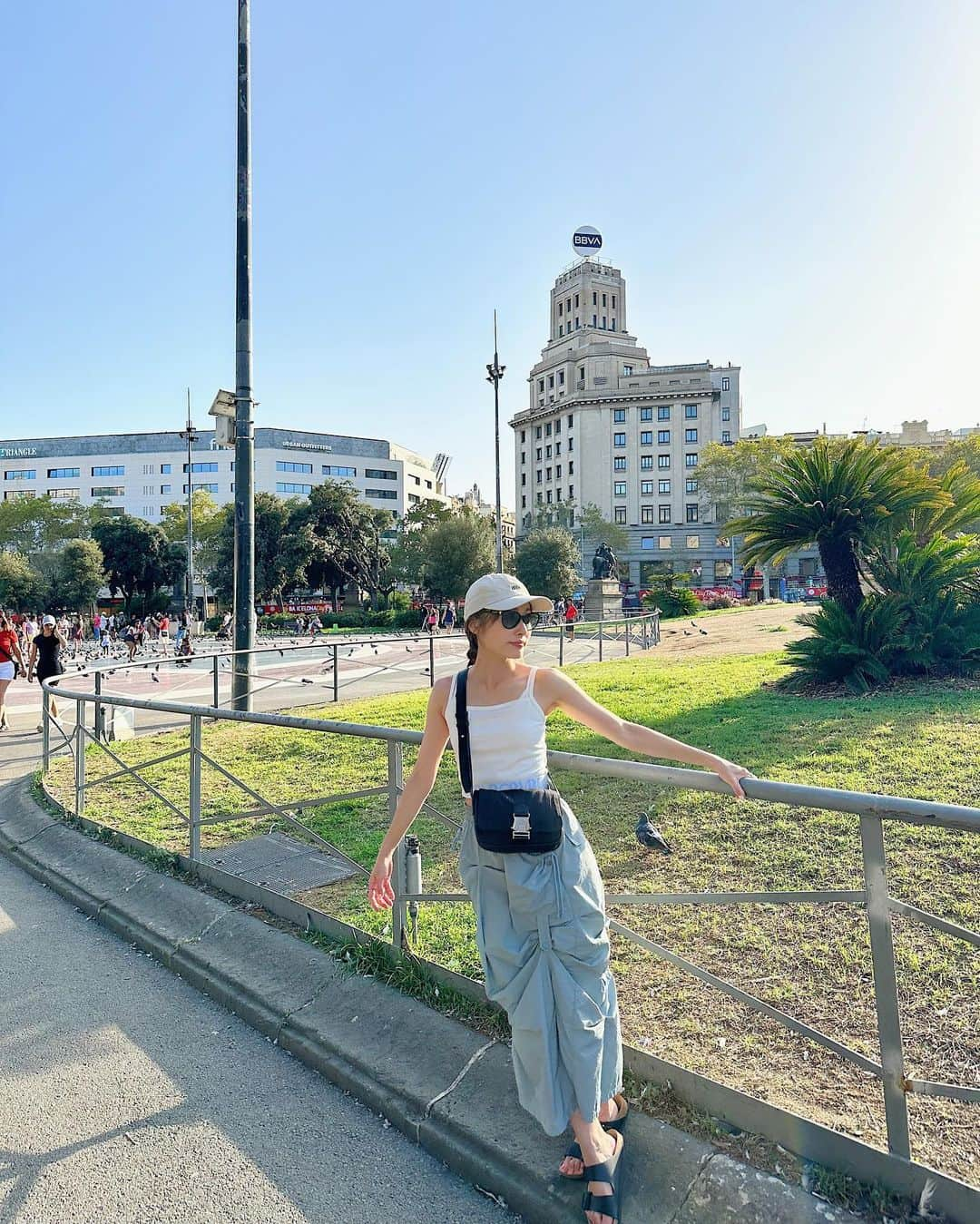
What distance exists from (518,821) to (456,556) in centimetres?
4450

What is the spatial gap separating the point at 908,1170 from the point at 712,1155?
487mm

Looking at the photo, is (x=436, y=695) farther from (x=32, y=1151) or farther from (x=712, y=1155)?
(x=32, y=1151)

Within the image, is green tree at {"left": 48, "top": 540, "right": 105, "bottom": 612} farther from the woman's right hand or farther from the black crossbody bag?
the black crossbody bag

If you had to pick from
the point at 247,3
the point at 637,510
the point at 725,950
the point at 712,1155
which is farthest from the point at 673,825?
the point at 637,510

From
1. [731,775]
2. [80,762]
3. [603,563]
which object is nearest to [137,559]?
[603,563]

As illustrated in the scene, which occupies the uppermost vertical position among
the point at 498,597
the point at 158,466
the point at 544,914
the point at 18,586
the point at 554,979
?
the point at 158,466

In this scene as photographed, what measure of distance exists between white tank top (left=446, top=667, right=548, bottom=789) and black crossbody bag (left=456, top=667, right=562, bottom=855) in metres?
0.06

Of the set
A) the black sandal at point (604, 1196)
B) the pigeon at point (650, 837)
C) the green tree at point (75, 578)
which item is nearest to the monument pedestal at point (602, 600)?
the pigeon at point (650, 837)

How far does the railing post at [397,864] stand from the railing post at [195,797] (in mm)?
1747

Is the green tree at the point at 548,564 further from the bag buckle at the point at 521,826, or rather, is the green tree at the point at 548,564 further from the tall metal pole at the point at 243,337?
the bag buckle at the point at 521,826

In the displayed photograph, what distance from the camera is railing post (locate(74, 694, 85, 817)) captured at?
634 cm

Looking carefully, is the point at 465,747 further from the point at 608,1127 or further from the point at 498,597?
the point at 608,1127

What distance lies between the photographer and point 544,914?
7.28 ft

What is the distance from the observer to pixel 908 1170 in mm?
2014
